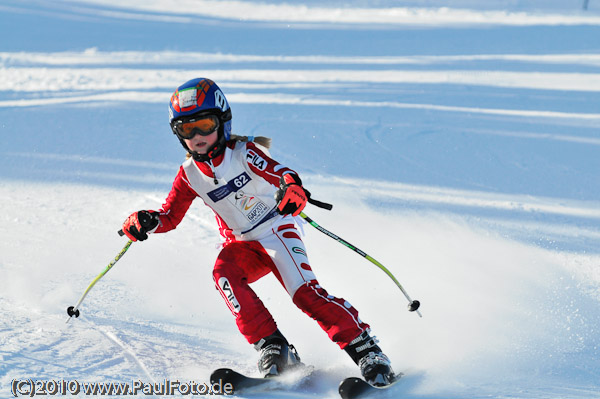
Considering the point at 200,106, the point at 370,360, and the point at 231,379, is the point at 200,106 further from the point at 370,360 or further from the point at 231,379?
the point at 370,360

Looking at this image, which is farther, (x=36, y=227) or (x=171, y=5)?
(x=171, y=5)

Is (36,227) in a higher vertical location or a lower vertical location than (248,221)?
higher

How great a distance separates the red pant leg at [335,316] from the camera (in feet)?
11.2

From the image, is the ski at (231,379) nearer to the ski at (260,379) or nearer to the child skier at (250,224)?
the ski at (260,379)

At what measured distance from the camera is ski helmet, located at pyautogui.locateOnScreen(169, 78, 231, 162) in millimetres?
3492

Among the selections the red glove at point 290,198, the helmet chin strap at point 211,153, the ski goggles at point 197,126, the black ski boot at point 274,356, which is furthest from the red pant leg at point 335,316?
the ski goggles at point 197,126

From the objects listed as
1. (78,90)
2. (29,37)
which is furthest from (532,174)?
(29,37)

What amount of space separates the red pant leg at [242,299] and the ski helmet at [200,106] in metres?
0.58

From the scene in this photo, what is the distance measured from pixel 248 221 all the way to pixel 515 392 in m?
1.62

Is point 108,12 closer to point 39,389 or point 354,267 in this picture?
point 354,267

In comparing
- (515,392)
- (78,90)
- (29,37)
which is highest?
(29,37)

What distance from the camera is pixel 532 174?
752 cm

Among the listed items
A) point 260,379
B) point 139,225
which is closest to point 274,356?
point 260,379

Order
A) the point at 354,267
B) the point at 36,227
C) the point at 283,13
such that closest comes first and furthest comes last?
the point at 354,267 → the point at 36,227 → the point at 283,13
